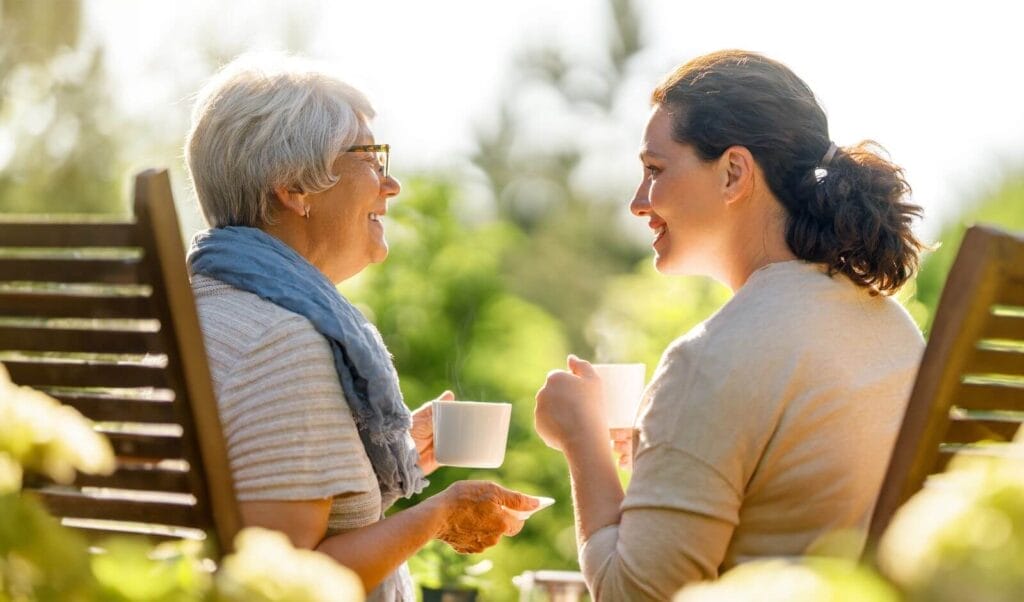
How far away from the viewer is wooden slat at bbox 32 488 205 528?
179cm

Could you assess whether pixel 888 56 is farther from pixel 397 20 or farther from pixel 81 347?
pixel 81 347

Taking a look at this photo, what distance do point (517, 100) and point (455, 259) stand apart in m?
17.1

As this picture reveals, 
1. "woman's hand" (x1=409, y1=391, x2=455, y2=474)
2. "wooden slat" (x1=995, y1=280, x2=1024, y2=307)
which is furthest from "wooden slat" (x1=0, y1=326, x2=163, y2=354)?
"woman's hand" (x1=409, y1=391, x2=455, y2=474)

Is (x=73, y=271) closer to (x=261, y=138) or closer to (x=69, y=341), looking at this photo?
(x=69, y=341)

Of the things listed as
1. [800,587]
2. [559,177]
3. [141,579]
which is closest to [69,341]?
[141,579]

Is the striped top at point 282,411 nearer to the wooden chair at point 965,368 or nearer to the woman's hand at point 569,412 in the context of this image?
the woman's hand at point 569,412

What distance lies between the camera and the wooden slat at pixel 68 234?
1668mm

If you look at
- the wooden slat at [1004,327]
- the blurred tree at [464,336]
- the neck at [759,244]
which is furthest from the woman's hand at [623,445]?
the blurred tree at [464,336]

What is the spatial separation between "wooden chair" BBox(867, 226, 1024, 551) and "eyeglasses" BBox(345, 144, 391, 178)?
1.60 meters

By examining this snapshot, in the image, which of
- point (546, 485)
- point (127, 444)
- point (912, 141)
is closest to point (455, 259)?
point (546, 485)

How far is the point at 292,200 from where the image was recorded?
288 centimetres

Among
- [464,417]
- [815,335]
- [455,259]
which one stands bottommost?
[455,259]

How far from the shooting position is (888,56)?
20.8m

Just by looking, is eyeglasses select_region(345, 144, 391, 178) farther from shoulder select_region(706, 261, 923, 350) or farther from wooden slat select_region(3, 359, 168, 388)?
wooden slat select_region(3, 359, 168, 388)
